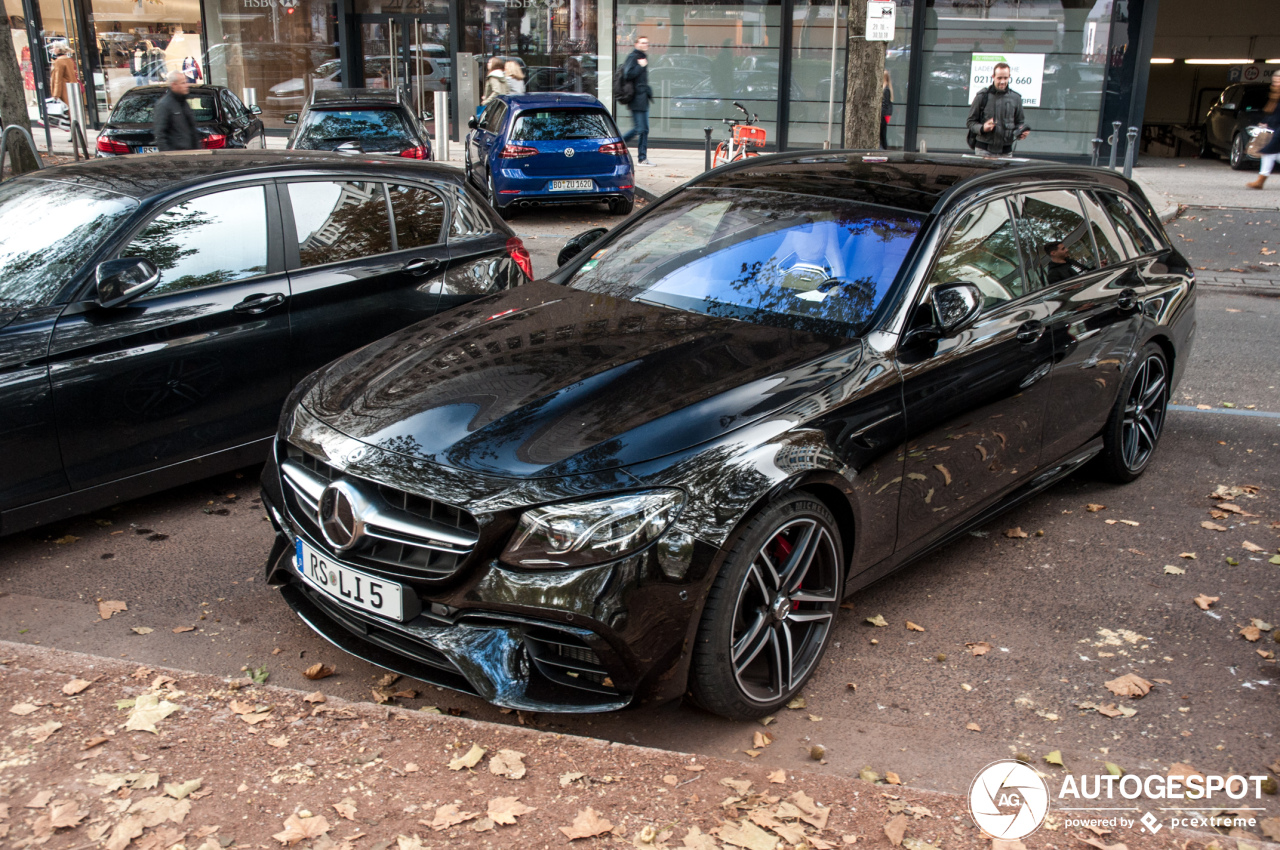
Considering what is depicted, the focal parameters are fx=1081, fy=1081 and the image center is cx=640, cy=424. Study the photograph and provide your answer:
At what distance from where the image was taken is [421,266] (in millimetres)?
5762

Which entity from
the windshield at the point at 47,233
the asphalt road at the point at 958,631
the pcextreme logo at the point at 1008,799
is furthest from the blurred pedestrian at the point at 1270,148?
the windshield at the point at 47,233

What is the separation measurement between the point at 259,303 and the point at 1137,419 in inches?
173

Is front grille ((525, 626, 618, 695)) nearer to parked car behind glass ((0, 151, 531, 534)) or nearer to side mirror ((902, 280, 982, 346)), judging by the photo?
side mirror ((902, 280, 982, 346))

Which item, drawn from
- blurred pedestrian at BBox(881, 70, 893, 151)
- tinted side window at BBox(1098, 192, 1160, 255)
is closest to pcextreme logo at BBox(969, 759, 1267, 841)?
tinted side window at BBox(1098, 192, 1160, 255)

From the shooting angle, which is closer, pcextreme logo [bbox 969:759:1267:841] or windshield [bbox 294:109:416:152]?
pcextreme logo [bbox 969:759:1267:841]

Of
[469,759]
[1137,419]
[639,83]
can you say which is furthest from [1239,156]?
[469,759]

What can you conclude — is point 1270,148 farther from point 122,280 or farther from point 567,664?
point 567,664

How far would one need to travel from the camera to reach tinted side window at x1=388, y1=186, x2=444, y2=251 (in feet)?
19.0

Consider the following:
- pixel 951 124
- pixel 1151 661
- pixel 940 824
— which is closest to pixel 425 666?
pixel 940 824

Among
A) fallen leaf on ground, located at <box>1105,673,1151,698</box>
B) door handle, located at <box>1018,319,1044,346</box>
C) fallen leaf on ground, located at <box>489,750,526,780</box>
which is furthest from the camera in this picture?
door handle, located at <box>1018,319,1044,346</box>

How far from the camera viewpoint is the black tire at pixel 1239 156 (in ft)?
69.4

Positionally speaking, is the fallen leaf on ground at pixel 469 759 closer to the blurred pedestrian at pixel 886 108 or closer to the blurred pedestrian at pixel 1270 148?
the blurred pedestrian at pixel 1270 148

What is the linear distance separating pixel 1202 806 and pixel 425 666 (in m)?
2.28

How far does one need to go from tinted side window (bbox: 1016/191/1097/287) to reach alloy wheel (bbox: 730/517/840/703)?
1877 mm
